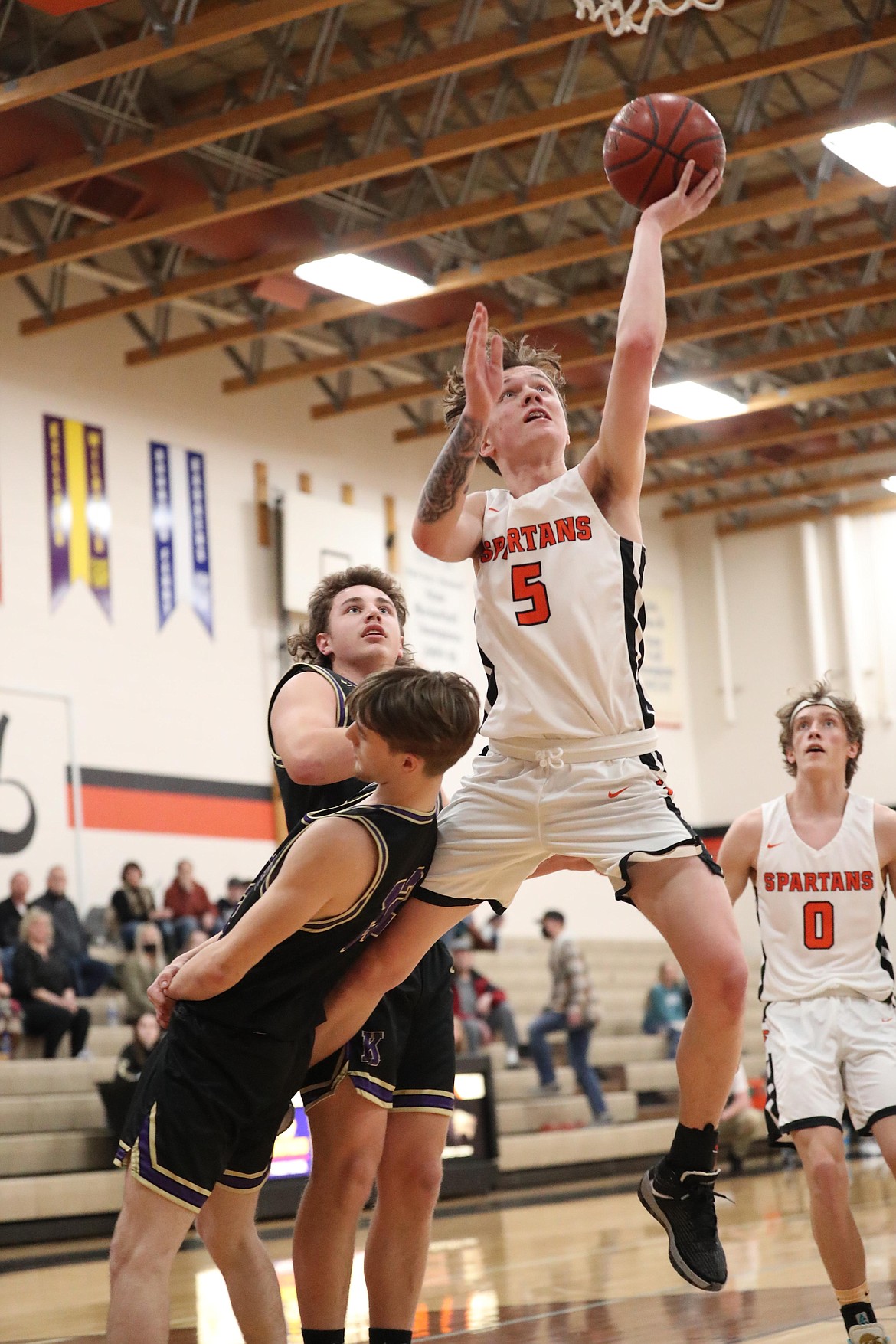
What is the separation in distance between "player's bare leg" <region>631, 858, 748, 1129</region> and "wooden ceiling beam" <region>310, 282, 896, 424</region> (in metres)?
13.0

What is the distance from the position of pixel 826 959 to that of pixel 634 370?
2.28 metres

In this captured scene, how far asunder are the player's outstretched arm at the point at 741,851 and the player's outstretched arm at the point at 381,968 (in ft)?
5.85

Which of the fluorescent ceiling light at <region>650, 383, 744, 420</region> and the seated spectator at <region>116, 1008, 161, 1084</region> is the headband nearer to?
the seated spectator at <region>116, 1008, 161, 1084</region>

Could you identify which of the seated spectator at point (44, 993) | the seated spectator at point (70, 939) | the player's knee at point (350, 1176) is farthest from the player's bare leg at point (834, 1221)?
the seated spectator at point (70, 939)

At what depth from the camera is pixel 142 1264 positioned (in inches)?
134

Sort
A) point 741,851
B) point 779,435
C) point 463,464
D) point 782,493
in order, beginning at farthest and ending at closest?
point 782,493, point 779,435, point 741,851, point 463,464

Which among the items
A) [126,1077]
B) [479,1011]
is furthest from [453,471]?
[479,1011]

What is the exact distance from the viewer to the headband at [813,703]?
5539 mm

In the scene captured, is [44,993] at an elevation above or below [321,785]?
below

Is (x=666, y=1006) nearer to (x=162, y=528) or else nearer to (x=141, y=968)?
(x=141, y=968)

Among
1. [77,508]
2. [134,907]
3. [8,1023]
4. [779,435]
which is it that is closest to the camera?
[8,1023]

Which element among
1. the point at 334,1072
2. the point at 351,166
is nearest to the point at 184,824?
the point at 351,166

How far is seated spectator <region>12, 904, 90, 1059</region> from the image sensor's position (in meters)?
→ 11.6

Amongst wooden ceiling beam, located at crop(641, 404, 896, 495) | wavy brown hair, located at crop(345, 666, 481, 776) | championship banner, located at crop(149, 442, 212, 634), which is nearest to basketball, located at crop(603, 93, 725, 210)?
wavy brown hair, located at crop(345, 666, 481, 776)
